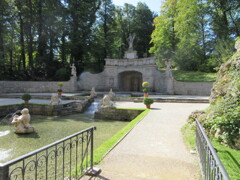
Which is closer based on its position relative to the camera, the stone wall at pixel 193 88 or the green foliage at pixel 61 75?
the stone wall at pixel 193 88

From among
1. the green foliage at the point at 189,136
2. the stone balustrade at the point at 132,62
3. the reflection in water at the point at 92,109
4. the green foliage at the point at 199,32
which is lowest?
the reflection in water at the point at 92,109

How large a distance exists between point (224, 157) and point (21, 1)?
32587mm

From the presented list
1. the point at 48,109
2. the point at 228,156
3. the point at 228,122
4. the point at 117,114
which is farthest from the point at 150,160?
the point at 48,109

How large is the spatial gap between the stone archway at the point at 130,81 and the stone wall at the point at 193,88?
646cm

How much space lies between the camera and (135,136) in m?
5.23

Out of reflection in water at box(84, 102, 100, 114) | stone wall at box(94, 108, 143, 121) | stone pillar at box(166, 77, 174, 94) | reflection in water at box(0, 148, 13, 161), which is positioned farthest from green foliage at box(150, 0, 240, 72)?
reflection in water at box(0, 148, 13, 161)

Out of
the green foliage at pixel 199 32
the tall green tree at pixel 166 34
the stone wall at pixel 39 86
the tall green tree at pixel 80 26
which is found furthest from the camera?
the tall green tree at pixel 80 26

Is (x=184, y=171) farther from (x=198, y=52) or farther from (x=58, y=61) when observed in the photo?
(x=58, y=61)

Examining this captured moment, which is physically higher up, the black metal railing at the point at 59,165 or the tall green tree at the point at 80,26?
the tall green tree at the point at 80,26

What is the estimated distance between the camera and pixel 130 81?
84.0 ft

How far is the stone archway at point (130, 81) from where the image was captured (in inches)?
981

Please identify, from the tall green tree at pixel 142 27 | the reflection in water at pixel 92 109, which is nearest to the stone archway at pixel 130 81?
the reflection in water at pixel 92 109

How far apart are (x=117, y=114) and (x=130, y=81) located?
605 inches

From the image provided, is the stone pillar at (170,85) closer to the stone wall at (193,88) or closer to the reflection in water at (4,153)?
the stone wall at (193,88)
